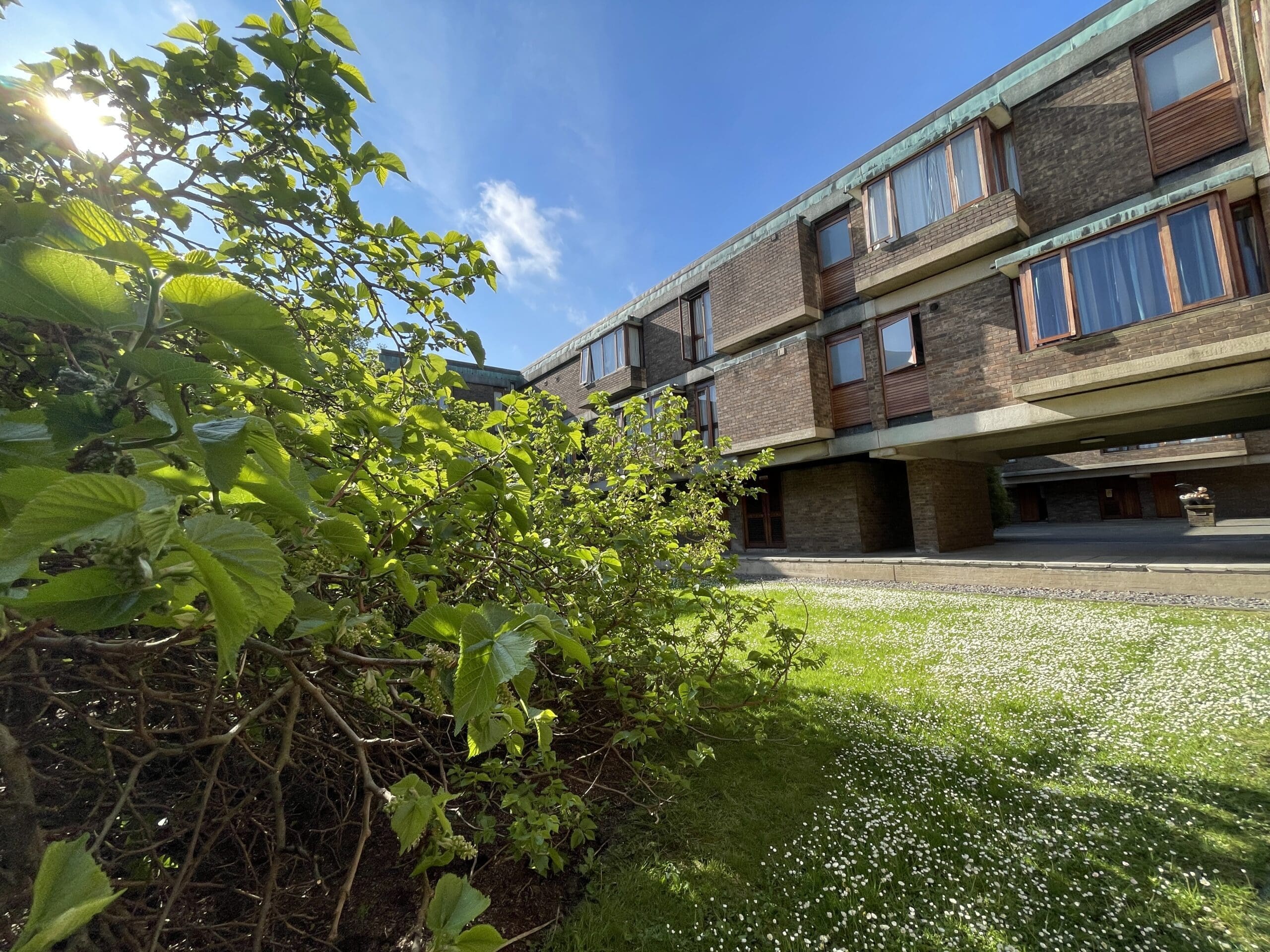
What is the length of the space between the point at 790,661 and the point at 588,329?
1812cm

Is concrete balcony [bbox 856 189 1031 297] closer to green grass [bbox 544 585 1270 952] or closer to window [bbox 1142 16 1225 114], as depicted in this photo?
window [bbox 1142 16 1225 114]

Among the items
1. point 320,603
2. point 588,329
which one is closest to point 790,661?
point 320,603

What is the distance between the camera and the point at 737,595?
2971mm

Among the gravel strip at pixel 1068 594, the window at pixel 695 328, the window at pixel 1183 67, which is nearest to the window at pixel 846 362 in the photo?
the window at pixel 695 328

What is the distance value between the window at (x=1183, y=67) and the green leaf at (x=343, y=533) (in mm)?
12553

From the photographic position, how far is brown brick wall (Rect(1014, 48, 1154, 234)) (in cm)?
810

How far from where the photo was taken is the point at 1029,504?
2869cm

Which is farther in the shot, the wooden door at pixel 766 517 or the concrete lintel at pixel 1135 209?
the wooden door at pixel 766 517

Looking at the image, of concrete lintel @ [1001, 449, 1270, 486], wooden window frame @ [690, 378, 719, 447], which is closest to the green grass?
wooden window frame @ [690, 378, 719, 447]

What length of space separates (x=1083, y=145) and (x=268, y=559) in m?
12.8

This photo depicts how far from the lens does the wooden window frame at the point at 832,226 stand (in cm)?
1161

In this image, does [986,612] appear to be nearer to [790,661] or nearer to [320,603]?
[790,661]

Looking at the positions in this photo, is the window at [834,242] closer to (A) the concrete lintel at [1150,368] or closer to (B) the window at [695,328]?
(B) the window at [695,328]

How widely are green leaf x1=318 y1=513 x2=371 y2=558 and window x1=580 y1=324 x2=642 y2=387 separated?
1634cm
